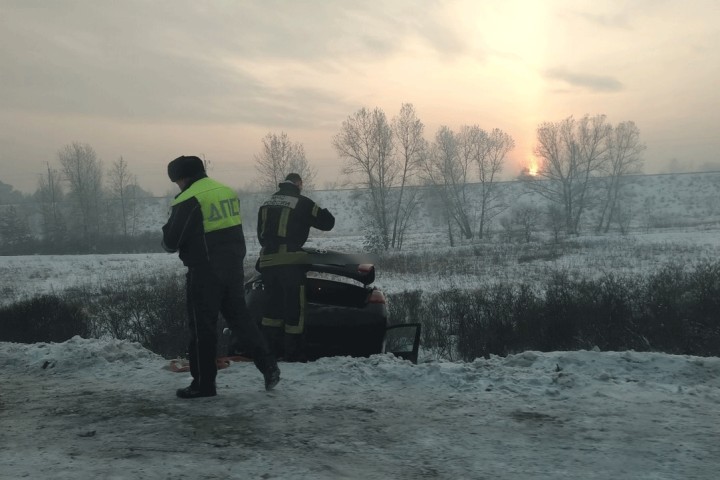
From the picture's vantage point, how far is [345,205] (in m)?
84.4

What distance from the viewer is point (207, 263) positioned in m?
4.10

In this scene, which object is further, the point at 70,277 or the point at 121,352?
the point at 70,277

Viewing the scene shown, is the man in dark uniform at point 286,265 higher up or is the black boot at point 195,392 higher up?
the man in dark uniform at point 286,265

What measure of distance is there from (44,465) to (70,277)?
70.2 feet

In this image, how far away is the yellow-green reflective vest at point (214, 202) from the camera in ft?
13.5

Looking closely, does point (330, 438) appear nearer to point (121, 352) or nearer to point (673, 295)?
point (121, 352)

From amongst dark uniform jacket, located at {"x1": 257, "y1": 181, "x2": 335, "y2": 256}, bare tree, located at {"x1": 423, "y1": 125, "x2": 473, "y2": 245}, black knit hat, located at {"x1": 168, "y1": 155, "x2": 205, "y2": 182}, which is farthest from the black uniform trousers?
bare tree, located at {"x1": 423, "y1": 125, "x2": 473, "y2": 245}

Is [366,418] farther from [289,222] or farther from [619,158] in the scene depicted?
[619,158]

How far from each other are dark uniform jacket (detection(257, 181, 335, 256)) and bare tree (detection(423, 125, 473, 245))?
128ft

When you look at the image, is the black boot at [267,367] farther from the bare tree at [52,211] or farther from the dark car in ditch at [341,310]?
the bare tree at [52,211]

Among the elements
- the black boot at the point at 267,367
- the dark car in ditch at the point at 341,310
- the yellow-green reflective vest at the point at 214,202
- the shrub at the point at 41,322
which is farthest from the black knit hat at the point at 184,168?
the shrub at the point at 41,322

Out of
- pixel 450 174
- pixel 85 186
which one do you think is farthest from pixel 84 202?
pixel 450 174

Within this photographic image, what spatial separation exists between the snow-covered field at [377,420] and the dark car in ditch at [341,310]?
1.04 ft

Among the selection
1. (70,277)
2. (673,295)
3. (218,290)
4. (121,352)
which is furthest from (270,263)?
(70,277)
